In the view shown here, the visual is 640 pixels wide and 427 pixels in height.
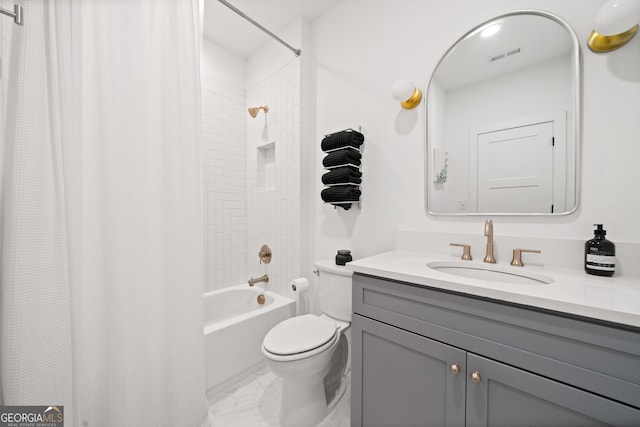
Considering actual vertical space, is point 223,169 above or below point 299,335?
above

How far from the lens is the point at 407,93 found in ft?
4.40

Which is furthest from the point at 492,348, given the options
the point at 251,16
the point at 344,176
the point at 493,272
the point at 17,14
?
the point at 251,16

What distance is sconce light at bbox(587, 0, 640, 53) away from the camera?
0.80m

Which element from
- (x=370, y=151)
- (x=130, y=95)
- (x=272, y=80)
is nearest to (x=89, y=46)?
(x=130, y=95)

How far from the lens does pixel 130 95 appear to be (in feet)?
2.96

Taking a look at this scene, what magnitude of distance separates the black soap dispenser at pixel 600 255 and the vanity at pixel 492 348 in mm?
37

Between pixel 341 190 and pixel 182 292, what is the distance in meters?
1.03

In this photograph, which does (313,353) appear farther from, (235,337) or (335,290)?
(235,337)

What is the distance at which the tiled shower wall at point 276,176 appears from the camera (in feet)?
6.46

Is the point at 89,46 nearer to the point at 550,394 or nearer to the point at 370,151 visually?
the point at 370,151

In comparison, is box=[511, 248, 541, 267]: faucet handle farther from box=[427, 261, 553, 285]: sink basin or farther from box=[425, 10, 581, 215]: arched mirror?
box=[425, 10, 581, 215]: arched mirror

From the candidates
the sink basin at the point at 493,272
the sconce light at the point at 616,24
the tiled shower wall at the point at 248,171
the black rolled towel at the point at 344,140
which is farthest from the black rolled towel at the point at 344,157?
the sconce light at the point at 616,24

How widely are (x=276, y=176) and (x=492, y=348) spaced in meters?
1.81

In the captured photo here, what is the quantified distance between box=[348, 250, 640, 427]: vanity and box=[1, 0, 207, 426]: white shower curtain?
0.78 m
